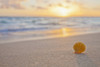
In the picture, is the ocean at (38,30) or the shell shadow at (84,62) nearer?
the shell shadow at (84,62)

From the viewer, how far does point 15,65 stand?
343cm

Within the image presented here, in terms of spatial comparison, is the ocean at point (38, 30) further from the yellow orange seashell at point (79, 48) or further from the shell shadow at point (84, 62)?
the shell shadow at point (84, 62)

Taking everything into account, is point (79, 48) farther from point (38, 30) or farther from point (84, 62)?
point (38, 30)

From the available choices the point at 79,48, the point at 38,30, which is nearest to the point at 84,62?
the point at 79,48

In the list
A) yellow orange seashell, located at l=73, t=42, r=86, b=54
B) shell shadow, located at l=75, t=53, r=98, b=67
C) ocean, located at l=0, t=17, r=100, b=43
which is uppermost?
yellow orange seashell, located at l=73, t=42, r=86, b=54

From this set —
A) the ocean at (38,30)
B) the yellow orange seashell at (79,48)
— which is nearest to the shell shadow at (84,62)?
the yellow orange seashell at (79,48)

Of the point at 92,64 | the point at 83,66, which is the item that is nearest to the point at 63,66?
the point at 83,66

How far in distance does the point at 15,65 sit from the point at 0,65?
33cm

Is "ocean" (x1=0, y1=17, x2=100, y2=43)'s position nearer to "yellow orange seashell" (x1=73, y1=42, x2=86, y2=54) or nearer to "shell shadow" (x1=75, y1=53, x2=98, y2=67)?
"yellow orange seashell" (x1=73, y1=42, x2=86, y2=54)

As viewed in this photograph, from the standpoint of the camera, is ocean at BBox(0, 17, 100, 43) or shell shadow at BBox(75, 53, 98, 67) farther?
ocean at BBox(0, 17, 100, 43)

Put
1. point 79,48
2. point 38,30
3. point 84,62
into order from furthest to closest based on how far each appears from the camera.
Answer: point 38,30
point 79,48
point 84,62

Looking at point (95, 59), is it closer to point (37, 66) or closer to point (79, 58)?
point (79, 58)

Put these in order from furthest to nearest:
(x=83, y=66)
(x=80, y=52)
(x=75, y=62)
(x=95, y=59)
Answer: (x=80, y=52)
(x=95, y=59)
(x=75, y=62)
(x=83, y=66)

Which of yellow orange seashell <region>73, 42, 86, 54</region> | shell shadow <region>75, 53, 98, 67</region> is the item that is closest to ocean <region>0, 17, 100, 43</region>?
yellow orange seashell <region>73, 42, 86, 54</region>
